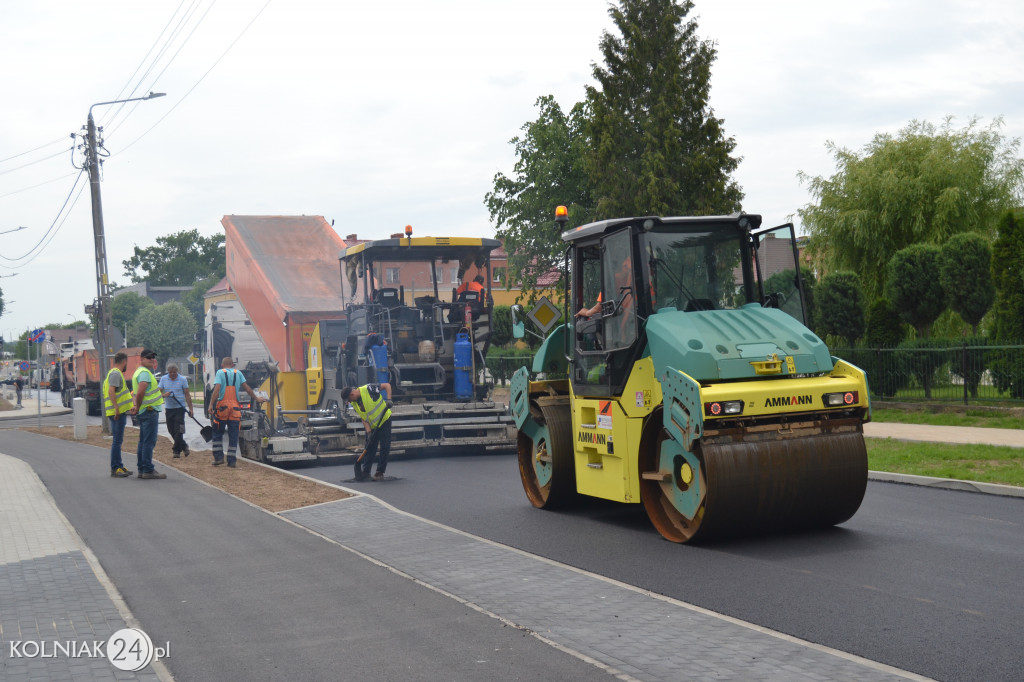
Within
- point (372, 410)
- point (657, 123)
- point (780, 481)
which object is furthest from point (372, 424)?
point (657, 123)

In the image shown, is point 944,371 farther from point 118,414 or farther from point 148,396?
point 118,414

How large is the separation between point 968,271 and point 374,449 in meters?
14.0

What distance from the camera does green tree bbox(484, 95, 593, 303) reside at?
124 feet

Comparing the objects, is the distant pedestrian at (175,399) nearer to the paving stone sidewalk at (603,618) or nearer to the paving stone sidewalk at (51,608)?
the paving stone sidewalk at (51,608)

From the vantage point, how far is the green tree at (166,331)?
265 ft

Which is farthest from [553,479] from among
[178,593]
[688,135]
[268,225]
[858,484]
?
[688,135]

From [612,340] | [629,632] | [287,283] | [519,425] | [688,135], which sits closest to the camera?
[629,632]

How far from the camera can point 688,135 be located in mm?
30297

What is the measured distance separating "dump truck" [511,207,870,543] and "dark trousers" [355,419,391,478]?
3.70m

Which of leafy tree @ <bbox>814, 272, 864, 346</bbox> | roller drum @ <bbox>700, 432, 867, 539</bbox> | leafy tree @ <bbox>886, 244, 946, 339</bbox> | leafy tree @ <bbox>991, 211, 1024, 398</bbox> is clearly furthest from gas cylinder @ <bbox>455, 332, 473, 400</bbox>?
leafy tree @ <bbox>886, 244, 946, 339</bbox>

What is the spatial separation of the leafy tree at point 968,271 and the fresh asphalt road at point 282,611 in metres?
16.4

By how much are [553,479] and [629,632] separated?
4709mm

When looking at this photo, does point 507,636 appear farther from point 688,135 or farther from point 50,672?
point 688,135

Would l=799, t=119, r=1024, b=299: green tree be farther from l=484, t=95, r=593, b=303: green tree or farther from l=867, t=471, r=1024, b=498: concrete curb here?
l=867, t=471, r=1024, b=498: concrete curb
